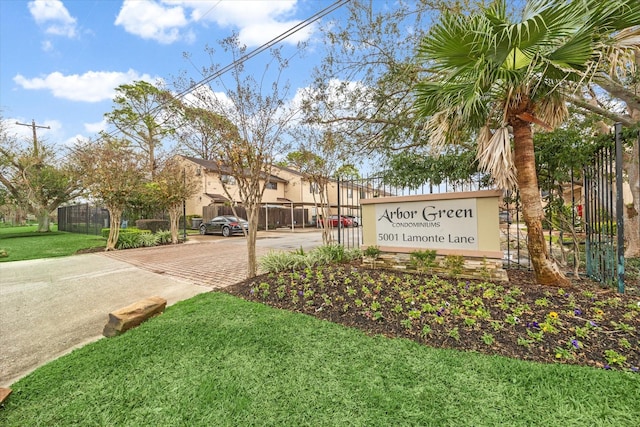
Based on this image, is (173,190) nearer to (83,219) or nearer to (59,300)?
(59,300)

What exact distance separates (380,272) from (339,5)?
5.34 metres

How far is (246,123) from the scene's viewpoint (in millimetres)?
5012

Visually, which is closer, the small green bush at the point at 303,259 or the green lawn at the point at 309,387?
the green lawn at the point at 309,387

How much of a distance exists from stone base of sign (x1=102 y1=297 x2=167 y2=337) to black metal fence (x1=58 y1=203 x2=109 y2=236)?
53.4 ft

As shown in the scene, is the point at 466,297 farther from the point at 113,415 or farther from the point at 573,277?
the point at 113,415

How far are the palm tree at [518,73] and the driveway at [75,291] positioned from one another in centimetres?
504

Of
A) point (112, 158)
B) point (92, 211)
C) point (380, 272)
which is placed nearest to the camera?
point (380, 272)

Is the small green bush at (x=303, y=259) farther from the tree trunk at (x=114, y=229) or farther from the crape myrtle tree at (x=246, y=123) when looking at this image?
the tree trunk at (x=114, y=229)

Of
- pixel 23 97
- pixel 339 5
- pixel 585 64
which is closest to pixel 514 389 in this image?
pixel 585 64

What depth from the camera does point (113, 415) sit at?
1905mm

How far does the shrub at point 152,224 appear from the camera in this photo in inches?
556

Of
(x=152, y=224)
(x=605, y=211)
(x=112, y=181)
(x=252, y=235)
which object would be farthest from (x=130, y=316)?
(x=152, y=224)

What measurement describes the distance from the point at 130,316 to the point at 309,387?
2630 mm

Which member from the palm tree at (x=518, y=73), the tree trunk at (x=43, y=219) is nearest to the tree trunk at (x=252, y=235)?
the palm tree at (x=518, y=73)
